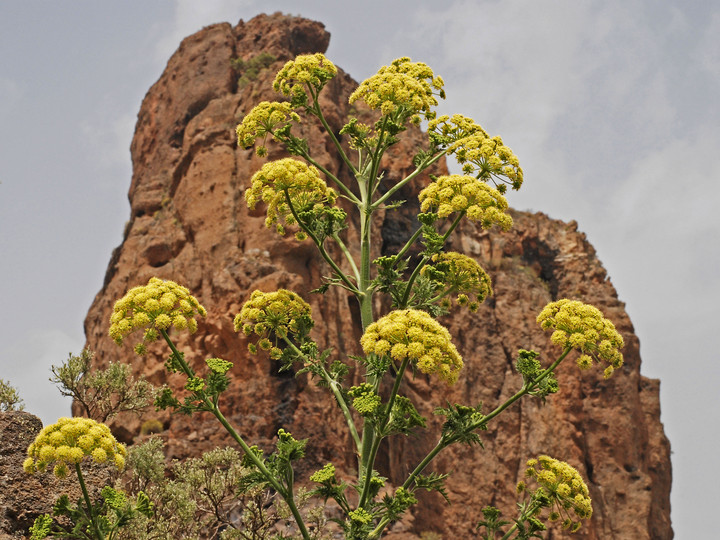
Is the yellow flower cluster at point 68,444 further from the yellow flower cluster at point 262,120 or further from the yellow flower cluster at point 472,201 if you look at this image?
the yellow flower cluster at point 262,120

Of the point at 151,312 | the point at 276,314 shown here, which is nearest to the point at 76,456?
the point at 151,312

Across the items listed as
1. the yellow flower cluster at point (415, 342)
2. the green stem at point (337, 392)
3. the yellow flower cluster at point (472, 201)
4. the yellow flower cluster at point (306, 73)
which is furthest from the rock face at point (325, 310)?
the yellow flower cluster at point (415, 342)

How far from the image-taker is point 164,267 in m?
36.9

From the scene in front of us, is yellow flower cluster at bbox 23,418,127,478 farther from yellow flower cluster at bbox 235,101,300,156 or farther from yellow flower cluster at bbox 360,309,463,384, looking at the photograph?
yellow flower cluster at bbox 235,101,300,156

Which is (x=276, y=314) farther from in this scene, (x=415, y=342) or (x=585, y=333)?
(x=585, y=333)

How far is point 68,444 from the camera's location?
27.2 feet

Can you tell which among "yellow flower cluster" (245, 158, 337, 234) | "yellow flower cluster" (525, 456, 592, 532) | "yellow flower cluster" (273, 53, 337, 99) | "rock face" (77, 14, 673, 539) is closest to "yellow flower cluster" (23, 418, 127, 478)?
"yellow flower cluster" (245, 158, 337, 234)

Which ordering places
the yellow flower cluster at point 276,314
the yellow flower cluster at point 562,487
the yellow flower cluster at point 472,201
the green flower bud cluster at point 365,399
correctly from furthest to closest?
the yellow flower cluster at point 276,314, the yellow flower cluster at point 562,487, the yellow flower cluster at point 472,201, the green flower bud cluster at point 365,399

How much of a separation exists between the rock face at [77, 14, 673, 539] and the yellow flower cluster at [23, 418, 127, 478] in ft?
71.4

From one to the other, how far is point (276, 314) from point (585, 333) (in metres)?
4.27

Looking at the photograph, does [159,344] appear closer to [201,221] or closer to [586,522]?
[201,221]

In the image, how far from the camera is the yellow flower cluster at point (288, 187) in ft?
34.1

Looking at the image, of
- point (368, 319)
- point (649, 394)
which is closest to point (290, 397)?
point (368, 319)

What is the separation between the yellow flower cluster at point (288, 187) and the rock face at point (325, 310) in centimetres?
2078
